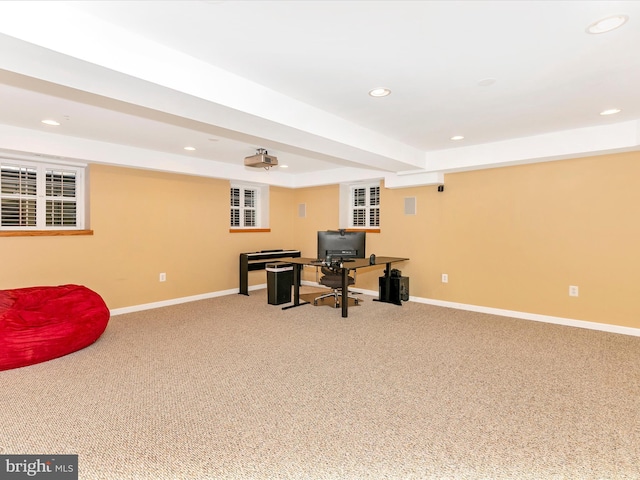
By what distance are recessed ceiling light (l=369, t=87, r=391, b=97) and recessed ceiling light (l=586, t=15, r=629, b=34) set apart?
135cm


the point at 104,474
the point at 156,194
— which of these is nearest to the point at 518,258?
the point at 104,474

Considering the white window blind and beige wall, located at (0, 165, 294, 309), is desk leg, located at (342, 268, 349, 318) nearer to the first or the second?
beige wall, located at (0, 165, 294, 309)

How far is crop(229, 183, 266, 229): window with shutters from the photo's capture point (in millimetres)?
7039

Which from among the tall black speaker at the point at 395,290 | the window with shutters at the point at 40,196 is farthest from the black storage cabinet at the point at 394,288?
the window with shutters at the point at 40,196

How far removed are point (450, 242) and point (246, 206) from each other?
13.5 feet

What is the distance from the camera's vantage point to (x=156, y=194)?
17.9 feet

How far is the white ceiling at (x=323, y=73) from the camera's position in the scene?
6.13 feet

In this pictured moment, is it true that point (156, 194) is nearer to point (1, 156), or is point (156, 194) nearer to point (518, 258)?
point (1, 156)

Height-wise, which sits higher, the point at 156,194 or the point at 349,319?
the point at 156,194

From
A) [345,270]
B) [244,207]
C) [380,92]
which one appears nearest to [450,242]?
[345,270]

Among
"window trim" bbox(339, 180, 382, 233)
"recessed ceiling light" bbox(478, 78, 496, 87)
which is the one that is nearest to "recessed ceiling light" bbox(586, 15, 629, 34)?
"recessed ceiling light" bbox(478, 78, 496, 87)

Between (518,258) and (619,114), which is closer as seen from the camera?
(619,114)

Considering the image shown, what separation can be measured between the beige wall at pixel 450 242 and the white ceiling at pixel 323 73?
65 centimetres

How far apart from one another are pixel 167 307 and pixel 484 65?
206 inches
